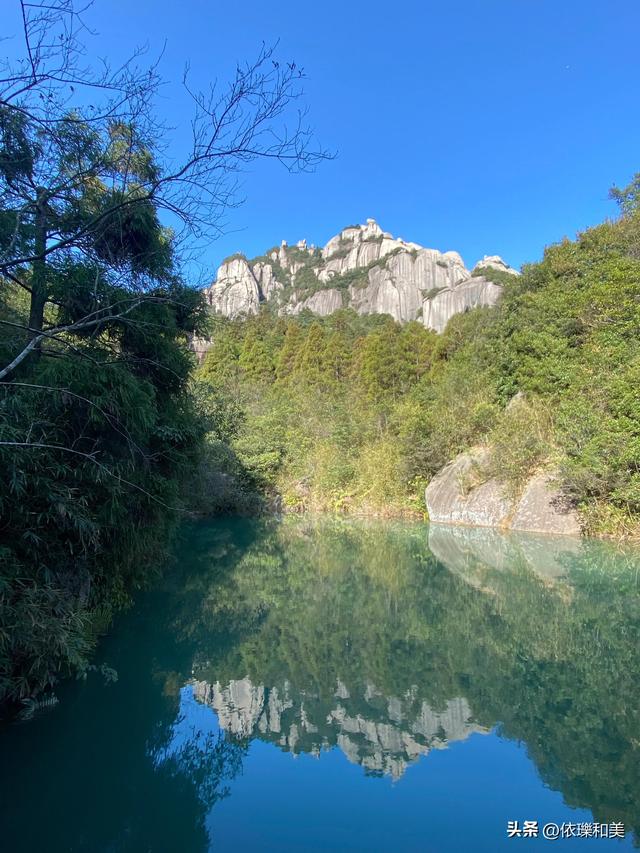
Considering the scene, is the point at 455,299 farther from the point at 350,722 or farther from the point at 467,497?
the point at 350,722

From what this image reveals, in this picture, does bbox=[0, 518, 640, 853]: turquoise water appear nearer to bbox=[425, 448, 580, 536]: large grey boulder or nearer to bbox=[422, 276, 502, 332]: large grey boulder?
bbox=[425, 448, 580, 536]: large grey boulder

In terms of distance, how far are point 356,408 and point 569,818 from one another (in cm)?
2417

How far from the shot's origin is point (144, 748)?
3.70m

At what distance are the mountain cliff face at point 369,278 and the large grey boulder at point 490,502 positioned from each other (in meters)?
23.7

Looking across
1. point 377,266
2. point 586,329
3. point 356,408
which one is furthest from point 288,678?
point 377,266

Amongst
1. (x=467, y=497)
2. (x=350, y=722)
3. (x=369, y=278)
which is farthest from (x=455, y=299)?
(x=350, y=722)

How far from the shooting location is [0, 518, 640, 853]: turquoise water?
2854 mm

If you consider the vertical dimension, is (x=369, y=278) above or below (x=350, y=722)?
above

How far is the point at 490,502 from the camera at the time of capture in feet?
51.3

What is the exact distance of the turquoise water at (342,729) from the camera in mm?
2854

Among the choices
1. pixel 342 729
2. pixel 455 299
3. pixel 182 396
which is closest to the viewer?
pixel 342 729

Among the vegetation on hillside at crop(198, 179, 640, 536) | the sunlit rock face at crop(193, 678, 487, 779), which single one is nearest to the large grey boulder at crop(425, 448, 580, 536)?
the vegetation on hillside at crop(198, 179, 640, 536)

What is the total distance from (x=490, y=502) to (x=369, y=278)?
44658mm

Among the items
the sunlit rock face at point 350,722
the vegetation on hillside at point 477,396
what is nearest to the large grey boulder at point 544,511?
the vegetation on hillside at point 477,396
